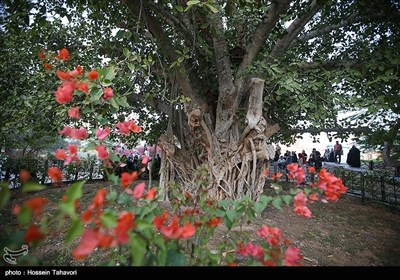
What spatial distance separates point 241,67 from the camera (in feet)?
14.8

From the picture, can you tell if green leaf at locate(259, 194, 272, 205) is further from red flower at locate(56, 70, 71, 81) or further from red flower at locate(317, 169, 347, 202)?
red flower at locate(56, 70, 71, 81)

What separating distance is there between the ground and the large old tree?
95 cm

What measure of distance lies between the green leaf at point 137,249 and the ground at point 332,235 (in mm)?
2255

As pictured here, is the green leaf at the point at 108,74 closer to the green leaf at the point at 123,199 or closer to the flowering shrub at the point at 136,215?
the flowering shrub at the point at 136,215

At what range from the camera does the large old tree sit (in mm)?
3457

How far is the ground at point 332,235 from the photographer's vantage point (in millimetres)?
2878

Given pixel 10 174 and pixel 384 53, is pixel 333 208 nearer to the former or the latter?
pixel 384 53

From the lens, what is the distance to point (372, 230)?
4199 mm

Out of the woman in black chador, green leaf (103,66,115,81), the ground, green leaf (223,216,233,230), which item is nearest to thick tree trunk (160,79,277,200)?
the ground

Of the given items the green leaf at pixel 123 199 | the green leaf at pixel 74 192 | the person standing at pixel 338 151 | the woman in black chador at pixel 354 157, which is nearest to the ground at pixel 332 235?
the green leaf at pixel 123 199

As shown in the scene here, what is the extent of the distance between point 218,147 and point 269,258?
12.0 ft

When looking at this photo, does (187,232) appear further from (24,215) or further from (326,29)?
(326,29)

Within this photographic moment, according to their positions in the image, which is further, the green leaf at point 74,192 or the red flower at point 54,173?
the red flower at point 54,173
